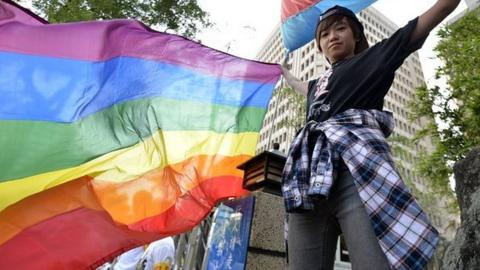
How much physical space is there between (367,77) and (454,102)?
27.9ft

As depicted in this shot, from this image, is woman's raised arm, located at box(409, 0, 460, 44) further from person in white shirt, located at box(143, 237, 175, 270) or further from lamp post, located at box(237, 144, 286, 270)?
person in white shirt, located at box(143, 237, 175, 270)

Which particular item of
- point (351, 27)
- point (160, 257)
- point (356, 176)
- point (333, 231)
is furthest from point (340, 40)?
point (160, 257)

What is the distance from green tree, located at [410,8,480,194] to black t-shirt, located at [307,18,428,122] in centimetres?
748

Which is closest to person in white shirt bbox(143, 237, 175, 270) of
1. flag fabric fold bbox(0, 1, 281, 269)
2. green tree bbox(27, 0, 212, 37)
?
flag fabric fold bbox(0, 1, 281, 269)

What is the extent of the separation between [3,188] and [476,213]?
248 centimetres

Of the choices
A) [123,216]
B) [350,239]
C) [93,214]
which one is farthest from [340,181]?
[93,214]

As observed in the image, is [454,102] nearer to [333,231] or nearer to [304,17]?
[304,17]

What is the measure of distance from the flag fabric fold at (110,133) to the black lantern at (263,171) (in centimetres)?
14

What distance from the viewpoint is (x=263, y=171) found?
289cm

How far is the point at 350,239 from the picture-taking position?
128cm

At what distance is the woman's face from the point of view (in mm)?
1768

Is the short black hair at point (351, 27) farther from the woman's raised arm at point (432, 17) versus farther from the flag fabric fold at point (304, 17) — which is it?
the flag fabric fold at point (304, 17)

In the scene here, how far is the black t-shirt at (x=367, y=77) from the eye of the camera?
57.7 inches

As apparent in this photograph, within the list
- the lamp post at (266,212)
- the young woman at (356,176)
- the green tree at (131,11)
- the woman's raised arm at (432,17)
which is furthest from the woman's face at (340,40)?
the green tree at (131,11)
